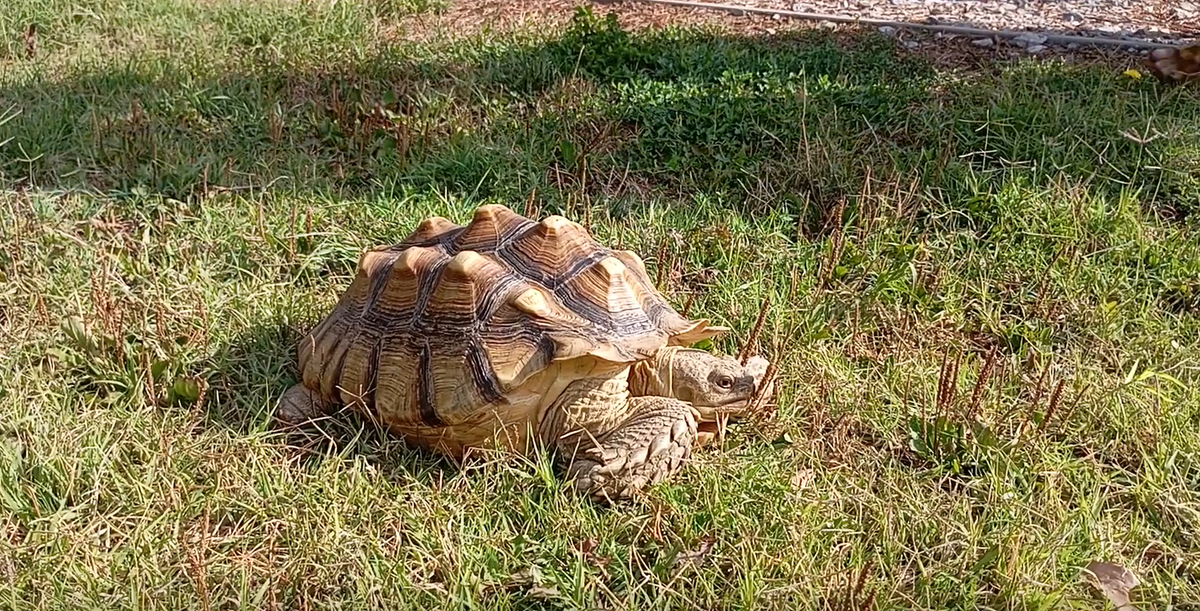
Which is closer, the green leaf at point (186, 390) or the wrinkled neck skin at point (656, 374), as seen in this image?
the wrinkled neck skin at point (656, 374)

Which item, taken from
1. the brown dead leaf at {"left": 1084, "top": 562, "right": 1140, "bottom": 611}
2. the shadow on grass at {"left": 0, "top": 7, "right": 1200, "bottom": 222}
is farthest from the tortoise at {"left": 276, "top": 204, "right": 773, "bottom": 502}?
the shadow on grass at {"left": 0, "top": 7, "right": 1200, "bottom": 222}

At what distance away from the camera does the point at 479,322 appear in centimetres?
274

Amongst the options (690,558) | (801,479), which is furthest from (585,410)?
(801,479)

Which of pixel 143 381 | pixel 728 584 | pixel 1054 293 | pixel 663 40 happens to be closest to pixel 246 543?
pixel 143 381

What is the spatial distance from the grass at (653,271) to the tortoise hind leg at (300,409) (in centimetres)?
7

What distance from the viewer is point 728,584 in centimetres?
248

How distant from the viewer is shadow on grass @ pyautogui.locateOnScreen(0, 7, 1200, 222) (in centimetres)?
427

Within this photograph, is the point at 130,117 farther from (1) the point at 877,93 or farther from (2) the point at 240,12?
(1) the point at 877,93

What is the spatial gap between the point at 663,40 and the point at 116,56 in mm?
3039

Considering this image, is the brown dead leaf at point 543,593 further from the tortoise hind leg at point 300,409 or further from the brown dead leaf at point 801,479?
the tortoise hind leg at point 300,409

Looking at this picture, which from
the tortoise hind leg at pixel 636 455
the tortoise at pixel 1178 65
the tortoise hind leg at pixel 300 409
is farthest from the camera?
the tortoise at pixel 1178 65

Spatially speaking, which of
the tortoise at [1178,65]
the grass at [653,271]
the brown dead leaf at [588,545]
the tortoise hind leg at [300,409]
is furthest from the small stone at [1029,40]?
the tortoise hind leg at [300,409]

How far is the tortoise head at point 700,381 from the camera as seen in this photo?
9.50 ft

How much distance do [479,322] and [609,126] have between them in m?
2.18
